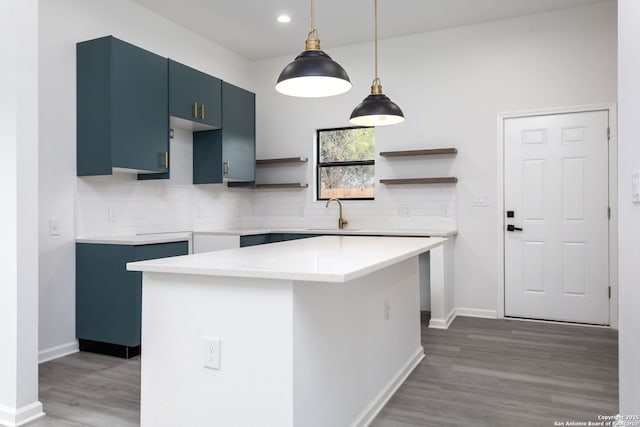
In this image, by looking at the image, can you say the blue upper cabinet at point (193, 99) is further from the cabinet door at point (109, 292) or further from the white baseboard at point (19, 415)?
the white baseboard at point (19, 415)

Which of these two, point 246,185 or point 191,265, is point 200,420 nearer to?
point 191,265

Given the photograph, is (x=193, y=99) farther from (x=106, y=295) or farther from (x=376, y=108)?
(x=376, y=108)

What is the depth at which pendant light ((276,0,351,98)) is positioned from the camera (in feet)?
7.38

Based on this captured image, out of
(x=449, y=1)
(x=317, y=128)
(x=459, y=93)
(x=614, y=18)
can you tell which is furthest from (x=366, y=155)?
(x=614, y=18)

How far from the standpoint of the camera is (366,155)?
5.39 meters

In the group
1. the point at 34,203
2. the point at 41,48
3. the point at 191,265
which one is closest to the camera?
the point at 191,265

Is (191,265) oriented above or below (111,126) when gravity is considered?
below

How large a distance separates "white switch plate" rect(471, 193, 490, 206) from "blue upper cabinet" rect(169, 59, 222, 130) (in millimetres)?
2691

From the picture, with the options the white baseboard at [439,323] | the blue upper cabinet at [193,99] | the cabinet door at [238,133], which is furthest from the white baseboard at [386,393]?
the blue upper cabinet at [193,99]

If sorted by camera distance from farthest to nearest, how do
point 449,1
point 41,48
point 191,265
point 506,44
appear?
1. point 506,44
2. point 449,1
3. point 41,48
4. point 191,265

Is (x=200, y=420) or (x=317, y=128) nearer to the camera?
(x=200, y=420)

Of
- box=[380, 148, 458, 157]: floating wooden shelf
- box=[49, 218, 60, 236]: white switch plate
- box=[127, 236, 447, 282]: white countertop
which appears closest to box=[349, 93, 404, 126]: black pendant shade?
box=[127, 236, 447, 282]: white countertop

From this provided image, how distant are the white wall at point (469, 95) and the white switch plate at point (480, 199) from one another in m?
0.04

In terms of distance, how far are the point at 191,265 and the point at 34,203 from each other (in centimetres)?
125
